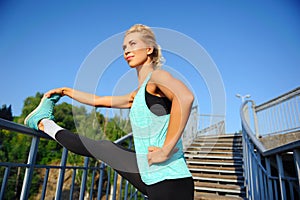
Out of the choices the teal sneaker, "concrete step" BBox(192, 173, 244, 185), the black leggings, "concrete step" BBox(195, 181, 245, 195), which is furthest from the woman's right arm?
"concrete step" BBox(192, 173, 244, 185)

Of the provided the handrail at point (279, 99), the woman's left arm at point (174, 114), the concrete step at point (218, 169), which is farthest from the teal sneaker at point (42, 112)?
the handrail at point (279, 99)

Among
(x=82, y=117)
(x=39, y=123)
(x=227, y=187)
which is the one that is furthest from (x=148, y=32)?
(x=227, y=187)

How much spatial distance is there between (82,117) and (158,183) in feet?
1.47

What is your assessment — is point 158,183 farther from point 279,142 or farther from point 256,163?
point 279,142

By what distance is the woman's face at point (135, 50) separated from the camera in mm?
831

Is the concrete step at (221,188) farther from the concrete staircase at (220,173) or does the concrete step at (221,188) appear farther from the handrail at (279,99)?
the handrail at (279,99)

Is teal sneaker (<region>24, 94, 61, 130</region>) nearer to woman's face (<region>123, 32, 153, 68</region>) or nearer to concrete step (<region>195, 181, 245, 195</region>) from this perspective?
woman's face (<region>123, 32, 153, 68</region>)

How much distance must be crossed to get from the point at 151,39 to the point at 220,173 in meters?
3.30

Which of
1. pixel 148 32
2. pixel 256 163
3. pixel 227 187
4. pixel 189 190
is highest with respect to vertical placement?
pixel 148 32

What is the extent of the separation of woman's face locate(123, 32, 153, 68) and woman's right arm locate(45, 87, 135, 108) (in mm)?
304

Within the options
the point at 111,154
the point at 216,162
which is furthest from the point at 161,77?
the point at 216,162

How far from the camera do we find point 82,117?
0.93 m

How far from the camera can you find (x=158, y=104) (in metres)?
0.74

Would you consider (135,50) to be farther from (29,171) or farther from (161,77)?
(29,171)
